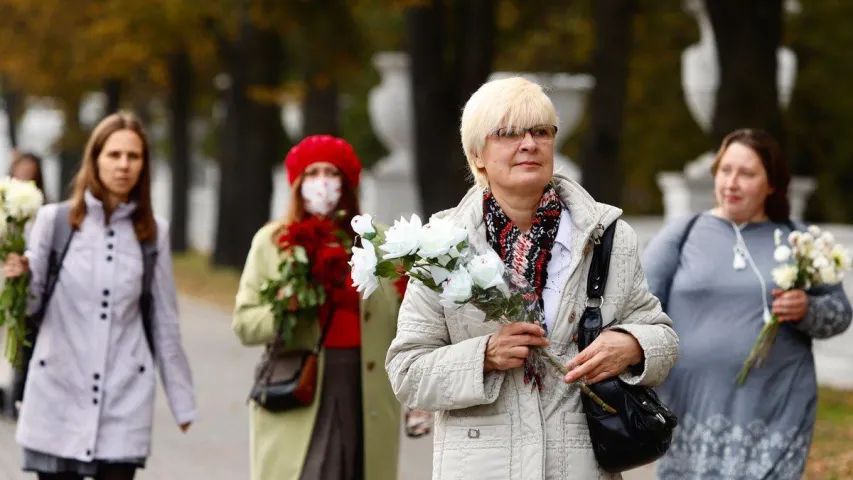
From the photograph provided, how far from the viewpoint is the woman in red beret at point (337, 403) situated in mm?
6590

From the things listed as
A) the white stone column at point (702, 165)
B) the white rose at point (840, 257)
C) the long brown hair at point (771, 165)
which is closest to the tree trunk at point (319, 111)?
the white stone column at point (702, 165)

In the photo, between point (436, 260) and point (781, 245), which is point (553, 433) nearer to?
point (436, 260)

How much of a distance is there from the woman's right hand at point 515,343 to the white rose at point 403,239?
0.32 meters

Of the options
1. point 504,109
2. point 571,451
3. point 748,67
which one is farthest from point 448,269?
point 748,67

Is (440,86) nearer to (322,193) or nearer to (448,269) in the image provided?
(322,193)

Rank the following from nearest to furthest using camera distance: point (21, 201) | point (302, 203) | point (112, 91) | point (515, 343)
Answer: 1. point (515, 343)
2. point (302, 203)
3. point (21, 201)
4. point (112, 91)

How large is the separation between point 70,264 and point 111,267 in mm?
168

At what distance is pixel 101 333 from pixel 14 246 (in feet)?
1.83

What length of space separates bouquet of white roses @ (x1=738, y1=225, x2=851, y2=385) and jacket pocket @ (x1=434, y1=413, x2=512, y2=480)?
258 centimetres

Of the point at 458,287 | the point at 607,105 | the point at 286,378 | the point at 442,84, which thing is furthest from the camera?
the point at 607,105

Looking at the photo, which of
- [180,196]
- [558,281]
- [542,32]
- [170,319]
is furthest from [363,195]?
[558,281]

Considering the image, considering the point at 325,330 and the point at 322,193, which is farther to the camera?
the point at 322,193

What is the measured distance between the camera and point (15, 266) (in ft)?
22.0

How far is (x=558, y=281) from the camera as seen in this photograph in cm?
433
